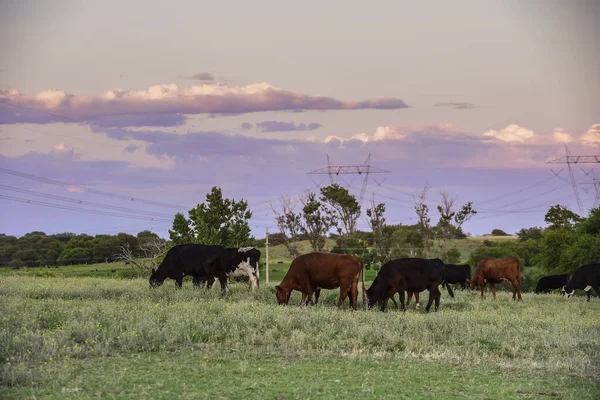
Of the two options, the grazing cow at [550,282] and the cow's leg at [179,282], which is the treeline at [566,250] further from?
the cow's leg at [179,282]

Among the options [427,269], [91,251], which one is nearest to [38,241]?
[91,251]

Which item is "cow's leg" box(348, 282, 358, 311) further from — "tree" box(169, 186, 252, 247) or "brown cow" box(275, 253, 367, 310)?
"tree" box(169, 186, 252, 247)

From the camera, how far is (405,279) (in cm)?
2498

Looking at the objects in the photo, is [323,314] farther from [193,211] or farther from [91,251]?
[91,251]

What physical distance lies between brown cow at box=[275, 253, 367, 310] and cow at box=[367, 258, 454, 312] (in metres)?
0.55

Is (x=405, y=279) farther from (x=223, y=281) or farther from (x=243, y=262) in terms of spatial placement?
(x=243, y=262)

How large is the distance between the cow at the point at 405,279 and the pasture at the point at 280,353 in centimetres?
315

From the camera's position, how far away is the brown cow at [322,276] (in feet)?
80.2

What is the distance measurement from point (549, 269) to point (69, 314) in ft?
172

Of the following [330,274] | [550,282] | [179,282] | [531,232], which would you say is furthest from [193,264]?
[531,232]

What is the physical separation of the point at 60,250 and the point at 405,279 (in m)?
61.4

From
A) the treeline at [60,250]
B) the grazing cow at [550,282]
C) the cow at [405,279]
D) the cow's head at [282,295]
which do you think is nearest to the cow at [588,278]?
the grazing cow at [550,282]

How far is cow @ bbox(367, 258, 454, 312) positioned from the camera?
24578 millimetres

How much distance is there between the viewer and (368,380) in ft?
42.6
